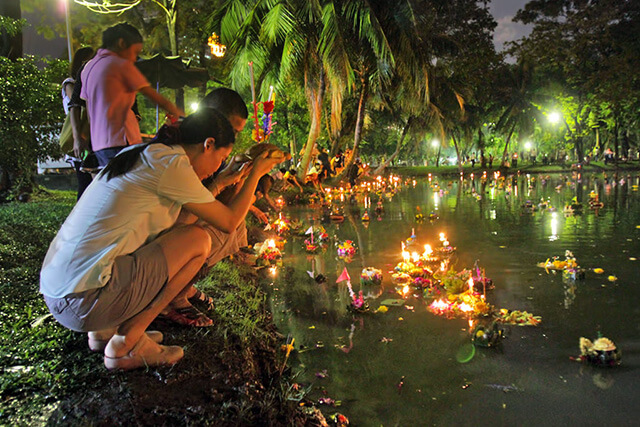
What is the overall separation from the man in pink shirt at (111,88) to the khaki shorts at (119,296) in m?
1.52

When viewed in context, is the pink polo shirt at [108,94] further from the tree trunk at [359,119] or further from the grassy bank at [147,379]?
the tree trunk at [359,119]

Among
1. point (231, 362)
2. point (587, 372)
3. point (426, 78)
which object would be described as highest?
point (426, 78)

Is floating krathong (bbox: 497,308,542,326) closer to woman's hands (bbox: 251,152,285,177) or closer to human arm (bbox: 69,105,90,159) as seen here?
woman's hands (bbox: 251,152,285,177)

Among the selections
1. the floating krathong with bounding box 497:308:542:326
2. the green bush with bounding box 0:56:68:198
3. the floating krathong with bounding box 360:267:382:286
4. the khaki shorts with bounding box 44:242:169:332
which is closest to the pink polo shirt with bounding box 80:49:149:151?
the khaki shorts with bounding box 44:242:169:332

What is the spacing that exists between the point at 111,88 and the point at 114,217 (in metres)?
1.69

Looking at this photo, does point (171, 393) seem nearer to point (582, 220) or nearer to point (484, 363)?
point (484, 363)

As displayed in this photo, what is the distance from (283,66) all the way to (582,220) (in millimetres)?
9193

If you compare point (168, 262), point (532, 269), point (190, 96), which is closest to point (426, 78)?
point (532, 269)

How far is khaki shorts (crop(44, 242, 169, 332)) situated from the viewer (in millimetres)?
2227

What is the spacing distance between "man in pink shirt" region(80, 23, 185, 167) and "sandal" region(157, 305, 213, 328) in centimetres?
127

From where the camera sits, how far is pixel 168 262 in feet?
8.06

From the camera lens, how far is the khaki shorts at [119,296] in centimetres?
223

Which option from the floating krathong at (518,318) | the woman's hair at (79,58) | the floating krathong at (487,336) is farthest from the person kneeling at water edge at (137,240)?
the floating krathong at (518,318)

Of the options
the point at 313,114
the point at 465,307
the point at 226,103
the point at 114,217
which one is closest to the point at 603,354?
the point at 465,307
